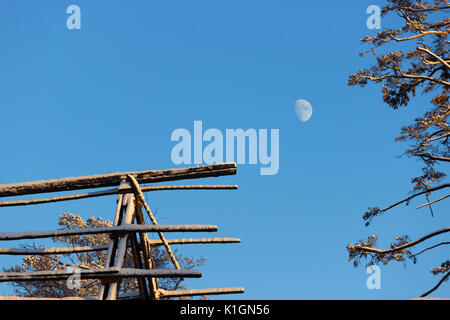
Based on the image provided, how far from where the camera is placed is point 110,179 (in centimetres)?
660

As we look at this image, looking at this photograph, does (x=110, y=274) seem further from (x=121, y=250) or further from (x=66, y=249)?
(x=66, y=249)

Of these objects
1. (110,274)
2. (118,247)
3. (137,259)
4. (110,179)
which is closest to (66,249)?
(137,259)

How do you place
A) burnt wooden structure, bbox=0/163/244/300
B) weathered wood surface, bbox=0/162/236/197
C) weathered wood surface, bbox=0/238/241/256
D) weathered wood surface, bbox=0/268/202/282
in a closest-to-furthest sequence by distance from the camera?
weathered wood surface, bbox=0/268/202/282 → burnt wooden structure, bbox=0/163/244/300 → weathered wood surface, bbox=0/162/236/197 → weathered wood surface, bbox=0/238/241/256

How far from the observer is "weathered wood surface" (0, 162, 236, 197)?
21.0 ft

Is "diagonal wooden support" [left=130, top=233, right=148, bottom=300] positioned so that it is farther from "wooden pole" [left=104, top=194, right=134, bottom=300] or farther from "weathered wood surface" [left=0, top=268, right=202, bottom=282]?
"weathered wood surface" [left=0, top=268, right=202, bottom=282]

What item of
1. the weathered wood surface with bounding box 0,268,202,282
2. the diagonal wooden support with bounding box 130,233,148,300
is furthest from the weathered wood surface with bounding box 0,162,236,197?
the weathered wood surface with bounding box 0,268,202,282

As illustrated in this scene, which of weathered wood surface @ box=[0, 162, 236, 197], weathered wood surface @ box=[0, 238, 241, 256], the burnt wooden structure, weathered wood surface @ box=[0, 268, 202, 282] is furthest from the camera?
weathered wood surface @ box=[0, 238, 241, 256]

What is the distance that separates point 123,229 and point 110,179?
907 millimetres

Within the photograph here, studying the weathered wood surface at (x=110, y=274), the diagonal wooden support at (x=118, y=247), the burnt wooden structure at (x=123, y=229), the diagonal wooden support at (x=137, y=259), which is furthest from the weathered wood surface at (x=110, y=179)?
the weathered wood surface at (x=110, y=274)

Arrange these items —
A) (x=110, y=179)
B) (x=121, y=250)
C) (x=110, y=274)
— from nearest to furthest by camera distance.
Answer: (x=110, y=274) < (x=121, y=250) < (x=110, y=179)

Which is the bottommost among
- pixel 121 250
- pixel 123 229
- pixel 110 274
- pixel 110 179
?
pixel 110 274

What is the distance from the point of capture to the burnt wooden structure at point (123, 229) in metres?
5.70

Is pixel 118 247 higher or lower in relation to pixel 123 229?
lower
